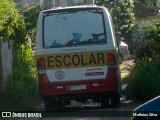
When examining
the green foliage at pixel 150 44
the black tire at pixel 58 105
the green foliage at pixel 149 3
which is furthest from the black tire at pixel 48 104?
the green foliage at pixel 149 3

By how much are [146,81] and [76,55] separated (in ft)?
6.50

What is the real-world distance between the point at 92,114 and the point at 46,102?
142 centimetres

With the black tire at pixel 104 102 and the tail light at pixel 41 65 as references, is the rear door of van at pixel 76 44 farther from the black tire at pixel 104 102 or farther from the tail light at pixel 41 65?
the black tire at pixel 104 102

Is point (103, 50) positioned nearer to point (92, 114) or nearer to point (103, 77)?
point (103, 77)

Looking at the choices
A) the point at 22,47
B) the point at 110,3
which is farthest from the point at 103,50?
the point at 110,3

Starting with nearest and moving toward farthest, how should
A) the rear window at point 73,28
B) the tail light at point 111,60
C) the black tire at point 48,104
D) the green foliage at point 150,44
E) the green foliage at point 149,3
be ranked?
the tail light at point 111,60, the rear window at point 73,28, the black tire at point 48,104, the green foliage at point 150,44, the green foliage at point 149,3

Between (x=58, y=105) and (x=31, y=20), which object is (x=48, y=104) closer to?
(x=58, y=105)

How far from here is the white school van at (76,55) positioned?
462 inches

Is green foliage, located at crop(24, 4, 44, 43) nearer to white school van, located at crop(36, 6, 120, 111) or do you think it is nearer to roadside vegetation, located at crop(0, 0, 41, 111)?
roadside vegetation, located at crop(0, 0, 41, 111)

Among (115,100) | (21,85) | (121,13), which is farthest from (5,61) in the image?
(121,13)

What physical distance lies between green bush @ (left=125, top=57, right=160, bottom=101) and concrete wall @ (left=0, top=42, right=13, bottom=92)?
3.48m

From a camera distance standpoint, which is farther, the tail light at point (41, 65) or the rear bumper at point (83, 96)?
the rear bumper at point (83, 96)

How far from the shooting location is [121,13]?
31.9 metres

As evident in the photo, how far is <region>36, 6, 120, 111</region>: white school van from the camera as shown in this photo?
11.7 m
